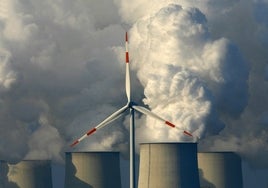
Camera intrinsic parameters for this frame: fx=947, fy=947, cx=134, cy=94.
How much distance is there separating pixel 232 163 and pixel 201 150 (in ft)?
25.0

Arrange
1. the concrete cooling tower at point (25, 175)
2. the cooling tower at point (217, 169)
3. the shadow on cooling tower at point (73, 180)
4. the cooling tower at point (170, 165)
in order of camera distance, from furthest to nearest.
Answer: the concrete cooling tower at point (25, 175) → the cooling tower at point (217, 169) → the shadow on cooling tower at point (73, 180) → the cooling tower at point (170, 165)

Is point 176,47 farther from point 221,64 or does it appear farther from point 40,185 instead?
point 40,185

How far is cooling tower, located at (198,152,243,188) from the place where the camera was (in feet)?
355

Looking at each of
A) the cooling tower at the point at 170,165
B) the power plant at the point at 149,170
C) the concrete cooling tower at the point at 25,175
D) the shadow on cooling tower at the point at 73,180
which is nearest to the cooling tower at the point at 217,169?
the power plant at the point at 149,170

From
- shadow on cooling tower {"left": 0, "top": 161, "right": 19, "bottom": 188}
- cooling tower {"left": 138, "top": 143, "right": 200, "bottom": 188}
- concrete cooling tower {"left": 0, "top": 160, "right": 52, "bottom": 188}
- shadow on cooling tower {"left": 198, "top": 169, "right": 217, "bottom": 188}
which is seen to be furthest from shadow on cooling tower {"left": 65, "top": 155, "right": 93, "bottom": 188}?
shadow on cooling tower {"left": 198, "top": 169, "right": 217, "bottom": 188}

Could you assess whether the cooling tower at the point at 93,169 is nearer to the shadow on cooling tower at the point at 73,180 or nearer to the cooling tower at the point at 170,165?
the shadow on cooling tower at the point at 73,180

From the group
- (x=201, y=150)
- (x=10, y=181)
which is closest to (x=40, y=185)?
(x=10, y=181)

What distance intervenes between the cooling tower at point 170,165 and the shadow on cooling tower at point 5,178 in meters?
20.7

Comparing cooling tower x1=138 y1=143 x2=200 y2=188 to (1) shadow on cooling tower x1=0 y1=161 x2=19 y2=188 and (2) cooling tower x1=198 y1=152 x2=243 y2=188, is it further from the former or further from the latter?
(1) shadow on cooling tower x1=0 y1=161 x2=19 y2=188

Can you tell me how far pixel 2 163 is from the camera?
360 feet

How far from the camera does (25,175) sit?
4309 inches

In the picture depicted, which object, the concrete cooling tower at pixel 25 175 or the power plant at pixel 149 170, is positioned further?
the concrete cooling tower at pixel 25 175

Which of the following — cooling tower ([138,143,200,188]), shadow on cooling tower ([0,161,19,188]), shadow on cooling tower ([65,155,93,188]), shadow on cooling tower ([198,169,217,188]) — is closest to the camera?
cooling tower ([138,143,200,188])

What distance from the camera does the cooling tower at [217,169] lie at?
4259 inches
